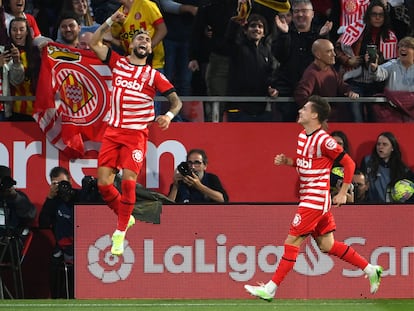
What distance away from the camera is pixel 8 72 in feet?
47.0

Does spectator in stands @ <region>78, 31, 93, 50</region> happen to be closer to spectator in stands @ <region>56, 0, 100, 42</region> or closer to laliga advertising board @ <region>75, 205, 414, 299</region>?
spectator in stands @ <region>56, 0, 100, 42</region>

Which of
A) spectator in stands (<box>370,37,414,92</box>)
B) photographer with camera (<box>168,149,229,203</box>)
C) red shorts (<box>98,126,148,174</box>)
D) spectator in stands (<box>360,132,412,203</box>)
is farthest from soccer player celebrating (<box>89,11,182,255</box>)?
spectator in stands (<box>370,37,414,92</box>)

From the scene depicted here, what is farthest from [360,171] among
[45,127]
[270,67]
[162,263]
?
[45,127]

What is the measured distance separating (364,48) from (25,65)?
13.4 feet

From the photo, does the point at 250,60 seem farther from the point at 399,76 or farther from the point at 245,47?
the point at 399,76

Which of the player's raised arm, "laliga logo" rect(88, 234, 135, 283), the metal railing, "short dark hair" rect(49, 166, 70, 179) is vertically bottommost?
"laliga logo" rect(88, 234, 135, 283)

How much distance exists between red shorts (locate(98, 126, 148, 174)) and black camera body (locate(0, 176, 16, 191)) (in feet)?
5.63

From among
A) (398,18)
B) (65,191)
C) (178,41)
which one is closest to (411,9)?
(398,18)

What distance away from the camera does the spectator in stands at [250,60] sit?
572 inches

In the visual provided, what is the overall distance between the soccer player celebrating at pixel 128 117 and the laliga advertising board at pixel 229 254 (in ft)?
3.12

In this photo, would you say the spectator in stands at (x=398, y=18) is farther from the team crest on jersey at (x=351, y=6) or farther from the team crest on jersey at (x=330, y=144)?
the team crest on jersey at (x=330, y=144)

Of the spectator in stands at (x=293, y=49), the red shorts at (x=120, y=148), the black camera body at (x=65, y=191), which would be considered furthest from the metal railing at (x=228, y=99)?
the red shorts at (x=120, y=148)

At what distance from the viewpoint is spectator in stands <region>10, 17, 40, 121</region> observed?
14180 mm

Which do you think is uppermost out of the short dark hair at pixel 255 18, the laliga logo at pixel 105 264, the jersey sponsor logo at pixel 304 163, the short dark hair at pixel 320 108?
the short dark hair at pixel 255 18
